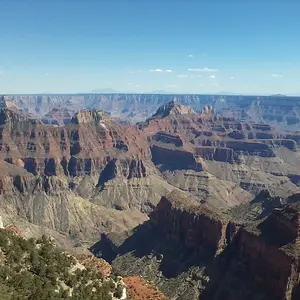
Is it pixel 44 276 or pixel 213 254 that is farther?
pixel 213 254

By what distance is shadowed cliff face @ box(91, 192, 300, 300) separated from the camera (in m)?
90.3

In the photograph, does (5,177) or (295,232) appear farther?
(5,177)

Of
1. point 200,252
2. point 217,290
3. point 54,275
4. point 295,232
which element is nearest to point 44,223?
point 200,252

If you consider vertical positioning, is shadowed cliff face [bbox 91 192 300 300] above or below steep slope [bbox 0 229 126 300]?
below

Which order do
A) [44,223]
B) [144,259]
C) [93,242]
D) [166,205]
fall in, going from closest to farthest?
[144,259] < [166,205] < [93,242] < [44,223]

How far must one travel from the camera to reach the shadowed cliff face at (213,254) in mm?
90312

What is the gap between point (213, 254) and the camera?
357 feet

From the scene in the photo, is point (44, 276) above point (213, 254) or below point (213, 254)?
above

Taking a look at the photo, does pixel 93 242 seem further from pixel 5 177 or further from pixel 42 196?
pixel 5 177

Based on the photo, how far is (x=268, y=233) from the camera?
9638cm

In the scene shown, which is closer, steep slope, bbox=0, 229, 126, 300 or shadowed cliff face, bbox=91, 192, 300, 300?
steep slope, bbox=0, 229, 126, 300

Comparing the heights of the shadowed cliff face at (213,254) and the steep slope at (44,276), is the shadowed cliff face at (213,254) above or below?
below

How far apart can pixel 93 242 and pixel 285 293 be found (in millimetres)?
95292

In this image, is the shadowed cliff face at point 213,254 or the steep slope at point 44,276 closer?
the steep slope at point 44,276
